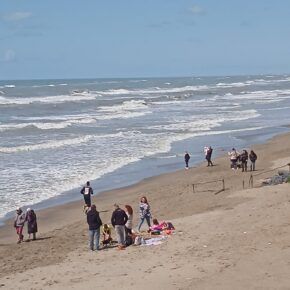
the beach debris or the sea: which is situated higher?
the beach debris

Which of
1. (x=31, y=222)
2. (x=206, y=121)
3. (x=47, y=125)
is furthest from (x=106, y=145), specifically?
(x=31, y=222)

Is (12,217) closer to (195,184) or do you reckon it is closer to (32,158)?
(195,184)

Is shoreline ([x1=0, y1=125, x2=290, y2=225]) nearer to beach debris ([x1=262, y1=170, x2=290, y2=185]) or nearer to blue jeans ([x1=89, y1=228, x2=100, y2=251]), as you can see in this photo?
blue jeans ([x1=89, y1=228, x2=100, y2=251])

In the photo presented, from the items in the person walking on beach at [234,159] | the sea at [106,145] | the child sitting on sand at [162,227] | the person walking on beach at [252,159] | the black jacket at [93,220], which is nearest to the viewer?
the black jacket at [93,220]

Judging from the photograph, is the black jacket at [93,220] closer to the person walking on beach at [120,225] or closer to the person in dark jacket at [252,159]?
the person walking on beach at [120,225]

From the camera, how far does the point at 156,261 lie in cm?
1337

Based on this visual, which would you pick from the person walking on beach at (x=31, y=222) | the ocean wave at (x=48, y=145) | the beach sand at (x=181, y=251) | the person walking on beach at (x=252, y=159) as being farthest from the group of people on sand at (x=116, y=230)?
the ocean wave at (x=48, y=145)

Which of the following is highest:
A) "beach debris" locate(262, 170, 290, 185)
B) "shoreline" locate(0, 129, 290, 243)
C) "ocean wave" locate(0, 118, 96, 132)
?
"beach debris" locate(262, 170, 290, 185)

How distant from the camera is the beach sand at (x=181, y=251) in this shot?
11984 millimetres

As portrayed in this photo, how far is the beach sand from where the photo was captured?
39.3ft

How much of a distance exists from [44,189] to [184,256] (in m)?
12.1

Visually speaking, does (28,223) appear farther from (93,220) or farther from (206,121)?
(206,121)

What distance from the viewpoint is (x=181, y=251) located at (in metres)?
14.0

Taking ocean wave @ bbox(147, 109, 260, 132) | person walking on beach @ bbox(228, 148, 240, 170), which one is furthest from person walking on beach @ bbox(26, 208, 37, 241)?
ocean wave @ bbox(147, 109, 260, 132)
